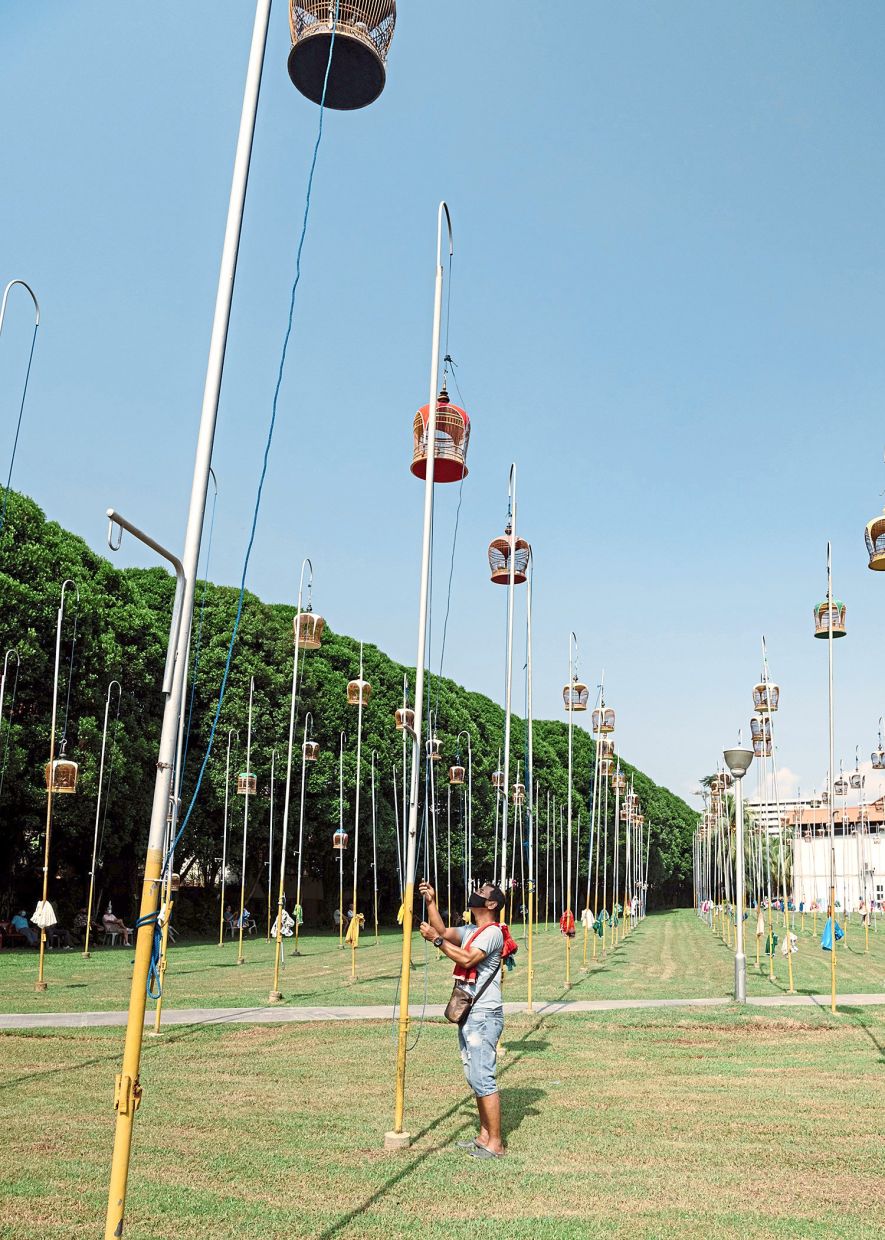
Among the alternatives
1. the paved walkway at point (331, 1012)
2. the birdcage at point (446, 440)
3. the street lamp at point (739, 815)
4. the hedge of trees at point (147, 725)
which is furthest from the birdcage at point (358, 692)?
the birdcage at point (446, 440)

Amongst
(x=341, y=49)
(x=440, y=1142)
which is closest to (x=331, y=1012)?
(x=440, y=1142)

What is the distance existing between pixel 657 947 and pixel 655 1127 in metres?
35.0

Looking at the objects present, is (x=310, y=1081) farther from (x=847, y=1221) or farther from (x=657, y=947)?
(x=657, y=947)

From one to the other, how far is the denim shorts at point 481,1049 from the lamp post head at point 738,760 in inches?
511

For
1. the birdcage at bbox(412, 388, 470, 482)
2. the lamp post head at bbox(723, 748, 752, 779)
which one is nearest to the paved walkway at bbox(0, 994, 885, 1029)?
the lamp post head at bbox(723, 748, 752, 779)

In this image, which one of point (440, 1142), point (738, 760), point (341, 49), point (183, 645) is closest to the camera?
point (183, 645)

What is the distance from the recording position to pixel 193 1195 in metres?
7.27

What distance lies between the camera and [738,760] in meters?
20.8

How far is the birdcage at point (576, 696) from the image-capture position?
26.5m

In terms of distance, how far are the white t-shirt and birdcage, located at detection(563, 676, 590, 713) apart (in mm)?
17489

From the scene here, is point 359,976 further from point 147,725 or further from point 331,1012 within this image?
point 147,725

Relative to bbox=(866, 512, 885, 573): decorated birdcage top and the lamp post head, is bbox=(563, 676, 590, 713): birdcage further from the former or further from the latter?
bbox=(866, 512, 885, 573): decorated birdcage top

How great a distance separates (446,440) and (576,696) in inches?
748

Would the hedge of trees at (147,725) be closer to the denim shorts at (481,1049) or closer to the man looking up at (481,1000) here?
the man looking up at (481,1000)
